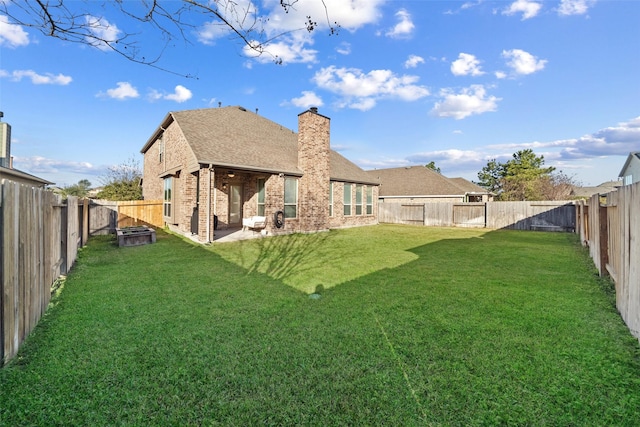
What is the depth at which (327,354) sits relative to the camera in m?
2.85

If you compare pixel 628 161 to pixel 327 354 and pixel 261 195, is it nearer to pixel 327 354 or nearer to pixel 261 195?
pixel 261 195

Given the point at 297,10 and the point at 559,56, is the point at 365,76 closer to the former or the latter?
the point at 559,56

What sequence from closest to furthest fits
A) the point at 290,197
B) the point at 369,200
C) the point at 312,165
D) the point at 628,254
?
the point at 628,254 → the point at 290,197 → the point at 312,165 → the point at 369,200

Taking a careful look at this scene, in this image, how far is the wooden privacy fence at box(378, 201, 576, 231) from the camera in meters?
15.6

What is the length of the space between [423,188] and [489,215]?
31.3ft

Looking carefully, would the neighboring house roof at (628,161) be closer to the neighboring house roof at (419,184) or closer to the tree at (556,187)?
the tree at (556,187)

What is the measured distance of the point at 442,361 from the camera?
2.72 m

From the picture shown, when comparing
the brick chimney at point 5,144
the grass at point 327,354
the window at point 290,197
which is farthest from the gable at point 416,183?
the brick chimney at point 5,144

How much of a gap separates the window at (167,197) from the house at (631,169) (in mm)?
26264

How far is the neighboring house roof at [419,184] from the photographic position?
84.8 ft

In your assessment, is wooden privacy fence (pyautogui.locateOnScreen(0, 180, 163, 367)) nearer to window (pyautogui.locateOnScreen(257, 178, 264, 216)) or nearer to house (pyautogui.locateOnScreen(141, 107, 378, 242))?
house (pyautogui.locateOnScreen(141, 107, 378, 242))

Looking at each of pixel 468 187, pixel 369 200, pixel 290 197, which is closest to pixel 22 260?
pixel 290 197

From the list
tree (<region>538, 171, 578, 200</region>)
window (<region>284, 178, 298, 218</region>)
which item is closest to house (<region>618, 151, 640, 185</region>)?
tree (<region>538, 171, 578, 200</region>)

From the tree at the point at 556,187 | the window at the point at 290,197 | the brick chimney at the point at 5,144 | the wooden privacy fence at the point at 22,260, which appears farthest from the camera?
the tree at the point at 556,187
